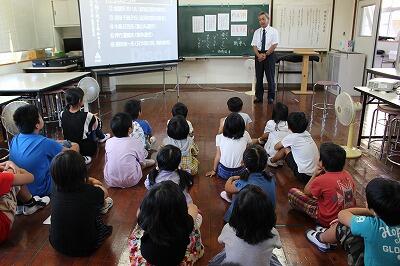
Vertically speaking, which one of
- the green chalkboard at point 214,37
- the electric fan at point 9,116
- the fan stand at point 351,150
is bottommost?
the fan stand at point 351,150

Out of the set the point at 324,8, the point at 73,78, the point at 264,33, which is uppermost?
the point at 324,8

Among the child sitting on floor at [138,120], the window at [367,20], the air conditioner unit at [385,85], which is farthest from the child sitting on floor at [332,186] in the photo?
the window at [367,20]

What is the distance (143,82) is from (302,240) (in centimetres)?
614

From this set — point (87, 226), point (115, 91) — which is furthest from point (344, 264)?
point (115, 91)

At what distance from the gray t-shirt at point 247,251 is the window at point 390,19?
6.60 m

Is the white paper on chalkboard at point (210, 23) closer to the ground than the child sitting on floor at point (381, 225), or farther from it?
farther from it

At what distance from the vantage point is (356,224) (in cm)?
147

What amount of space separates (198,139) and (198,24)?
13.2ft

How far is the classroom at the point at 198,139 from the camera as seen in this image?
1.53 meters

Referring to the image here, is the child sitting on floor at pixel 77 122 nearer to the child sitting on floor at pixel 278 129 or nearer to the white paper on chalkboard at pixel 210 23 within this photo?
the child sitting on floor at pixel 278 129

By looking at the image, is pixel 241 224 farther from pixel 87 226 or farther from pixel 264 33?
pixel 264 33

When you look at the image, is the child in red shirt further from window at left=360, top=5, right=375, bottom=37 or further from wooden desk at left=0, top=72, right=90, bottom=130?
window at left=360, top=5, right=375, bottom=37

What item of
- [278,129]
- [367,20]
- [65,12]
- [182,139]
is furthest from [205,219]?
[367,20]

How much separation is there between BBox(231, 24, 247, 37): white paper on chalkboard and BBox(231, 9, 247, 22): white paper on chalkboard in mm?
122
